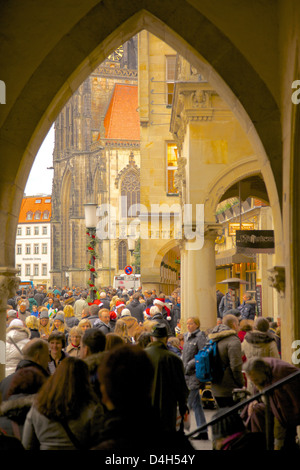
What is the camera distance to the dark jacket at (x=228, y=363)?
23.6ft

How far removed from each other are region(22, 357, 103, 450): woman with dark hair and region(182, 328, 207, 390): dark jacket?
449 cm

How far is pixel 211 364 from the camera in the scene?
7281mm

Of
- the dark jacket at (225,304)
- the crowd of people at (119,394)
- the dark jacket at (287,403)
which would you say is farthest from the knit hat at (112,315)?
the dark jacket at (287,403)

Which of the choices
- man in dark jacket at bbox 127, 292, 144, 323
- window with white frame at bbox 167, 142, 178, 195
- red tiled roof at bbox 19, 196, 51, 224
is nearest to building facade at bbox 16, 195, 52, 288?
red tiled roof at bbox 19, 196, 51, 224

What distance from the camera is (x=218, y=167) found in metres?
14.1

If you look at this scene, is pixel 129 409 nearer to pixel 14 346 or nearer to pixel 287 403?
pixel 287 403

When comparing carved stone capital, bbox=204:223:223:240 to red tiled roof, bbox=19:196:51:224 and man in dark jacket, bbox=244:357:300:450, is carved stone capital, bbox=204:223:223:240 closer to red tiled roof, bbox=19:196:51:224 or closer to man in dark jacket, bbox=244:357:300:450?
man in dark jacket, bbox=244:357:300:450

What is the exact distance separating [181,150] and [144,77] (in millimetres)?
10515

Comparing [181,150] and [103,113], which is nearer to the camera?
[181,150]

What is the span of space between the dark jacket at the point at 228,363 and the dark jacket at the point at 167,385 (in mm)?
1607

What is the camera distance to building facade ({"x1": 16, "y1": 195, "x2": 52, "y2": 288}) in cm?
9606
